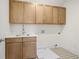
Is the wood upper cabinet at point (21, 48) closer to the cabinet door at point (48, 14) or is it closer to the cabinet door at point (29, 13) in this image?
the cabinet door at point (29, 13)

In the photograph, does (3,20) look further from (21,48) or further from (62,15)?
(62,15)

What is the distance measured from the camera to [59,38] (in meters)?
4.96

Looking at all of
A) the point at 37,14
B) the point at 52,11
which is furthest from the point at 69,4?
the point at 37,14

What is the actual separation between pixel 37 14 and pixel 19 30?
2.87 feet

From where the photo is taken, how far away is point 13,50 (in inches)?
156

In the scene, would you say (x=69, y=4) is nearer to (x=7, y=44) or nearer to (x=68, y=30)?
(x=68, y=30)

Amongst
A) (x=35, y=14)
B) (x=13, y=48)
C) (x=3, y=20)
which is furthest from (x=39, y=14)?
(x=13, y=48)

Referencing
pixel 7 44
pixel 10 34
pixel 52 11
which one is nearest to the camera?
pixel 7 44

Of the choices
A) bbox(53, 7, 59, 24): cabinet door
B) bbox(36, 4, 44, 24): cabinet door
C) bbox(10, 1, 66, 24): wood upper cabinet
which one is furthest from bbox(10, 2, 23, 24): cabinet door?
bbox(53, 7, 59, 24): cabinet door

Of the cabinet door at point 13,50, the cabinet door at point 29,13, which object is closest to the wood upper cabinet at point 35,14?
the cabinet door at point 29,13

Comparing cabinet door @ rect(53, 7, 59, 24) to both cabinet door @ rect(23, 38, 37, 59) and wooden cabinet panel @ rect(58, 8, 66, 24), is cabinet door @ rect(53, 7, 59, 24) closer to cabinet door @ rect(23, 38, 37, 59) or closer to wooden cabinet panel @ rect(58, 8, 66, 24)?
wooden cabinet panel @ rect(58, 8, 66, 24)

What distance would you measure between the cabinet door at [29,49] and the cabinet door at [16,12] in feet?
2.32

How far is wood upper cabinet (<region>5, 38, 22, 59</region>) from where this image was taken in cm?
391

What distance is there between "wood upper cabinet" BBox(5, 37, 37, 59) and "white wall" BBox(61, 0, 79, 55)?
4.39 ft
